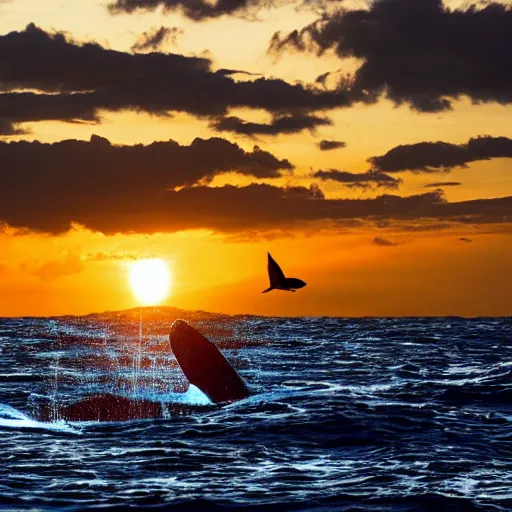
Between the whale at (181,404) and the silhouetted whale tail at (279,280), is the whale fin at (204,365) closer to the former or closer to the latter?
the whale at (181,404)

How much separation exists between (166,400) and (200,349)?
193 cm

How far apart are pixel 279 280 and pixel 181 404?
410 inches

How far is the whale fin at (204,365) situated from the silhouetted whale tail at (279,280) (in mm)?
7492

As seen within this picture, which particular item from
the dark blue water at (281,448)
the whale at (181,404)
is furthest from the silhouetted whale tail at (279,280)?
the whale at (181,404)

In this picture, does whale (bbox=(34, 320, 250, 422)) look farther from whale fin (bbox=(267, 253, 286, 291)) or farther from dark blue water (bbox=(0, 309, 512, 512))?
whale fin (bbox=(267, 253, 286, 291))

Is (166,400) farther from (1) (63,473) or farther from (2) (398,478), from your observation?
(2) (398,478)

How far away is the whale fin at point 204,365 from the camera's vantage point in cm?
2259

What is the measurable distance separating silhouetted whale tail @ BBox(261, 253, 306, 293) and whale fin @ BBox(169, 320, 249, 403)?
7492 millimetres

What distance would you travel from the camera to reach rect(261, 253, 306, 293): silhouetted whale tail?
103ft

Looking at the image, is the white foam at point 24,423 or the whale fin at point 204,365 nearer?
the white foam at point 24,423

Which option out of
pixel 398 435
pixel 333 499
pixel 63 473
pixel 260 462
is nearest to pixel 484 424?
pixel 398 435

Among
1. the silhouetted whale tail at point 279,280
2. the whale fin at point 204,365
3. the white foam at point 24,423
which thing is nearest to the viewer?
the white foam at point 24,423

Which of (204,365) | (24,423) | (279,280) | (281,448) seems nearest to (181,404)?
(204,365)

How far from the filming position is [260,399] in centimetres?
2433
